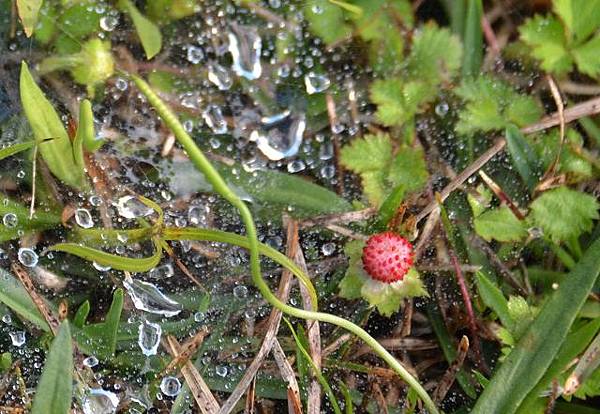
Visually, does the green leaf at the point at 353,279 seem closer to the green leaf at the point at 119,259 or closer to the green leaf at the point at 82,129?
the green leaf at the point at 119,259

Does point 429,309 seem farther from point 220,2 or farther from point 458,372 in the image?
point 220,2

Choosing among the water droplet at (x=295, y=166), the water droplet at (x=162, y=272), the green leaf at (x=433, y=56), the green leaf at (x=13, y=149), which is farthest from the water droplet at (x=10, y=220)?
the green leaf at (x=433, y=56)

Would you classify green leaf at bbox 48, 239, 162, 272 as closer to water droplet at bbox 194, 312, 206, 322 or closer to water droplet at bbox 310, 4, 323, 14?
water droplet at bbox 194, 312, 206, 322

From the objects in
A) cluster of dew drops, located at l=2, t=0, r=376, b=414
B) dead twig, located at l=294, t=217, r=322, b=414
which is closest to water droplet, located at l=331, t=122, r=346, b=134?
cluster of dew drops, located at l=2, t=0, r=376, b=414

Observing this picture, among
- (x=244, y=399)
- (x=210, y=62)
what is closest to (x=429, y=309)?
(x=244, y=399)

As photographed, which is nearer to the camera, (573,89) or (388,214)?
(388,214)

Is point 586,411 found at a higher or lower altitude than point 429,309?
lower

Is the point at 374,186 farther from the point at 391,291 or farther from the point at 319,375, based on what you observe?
the point at 319,375
